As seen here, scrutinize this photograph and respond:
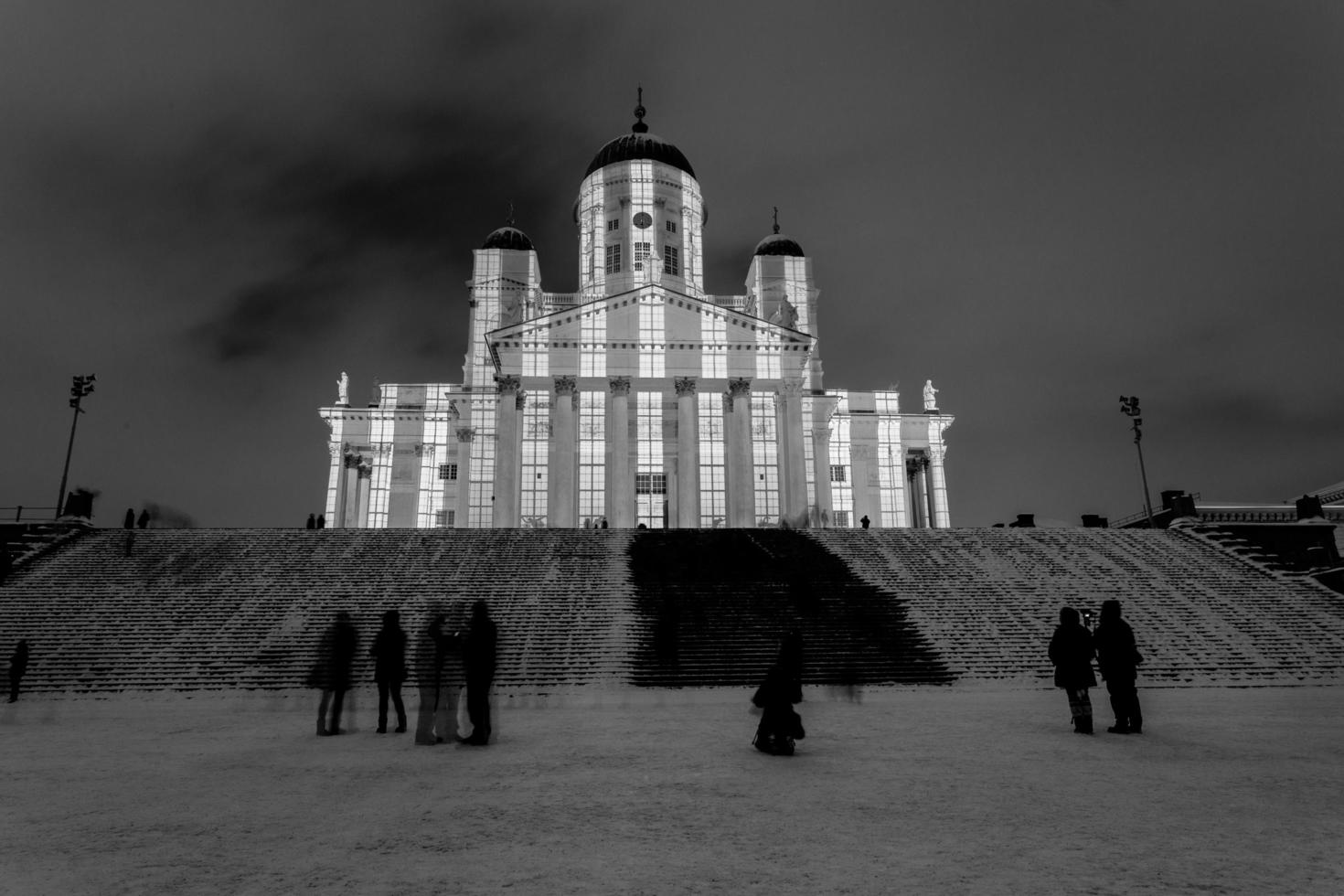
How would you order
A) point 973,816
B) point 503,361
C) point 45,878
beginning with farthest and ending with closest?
point 503,361 < point 973,816 < point 45,878

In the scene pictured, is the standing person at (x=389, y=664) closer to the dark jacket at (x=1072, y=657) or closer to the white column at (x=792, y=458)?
the dark jacket at (x=1072, y=657)

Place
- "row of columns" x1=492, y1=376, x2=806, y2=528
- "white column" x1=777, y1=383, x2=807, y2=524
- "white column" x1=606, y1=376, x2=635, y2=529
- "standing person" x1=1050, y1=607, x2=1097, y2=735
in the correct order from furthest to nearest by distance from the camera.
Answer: "white column" x1=777, y1=383, x2=807, y2=524
"white column" x1=606, y1=376, x2=635, y2=529
"row of columns" x1=492, y1=376, x2=806, y2=528
"standing person" x1=1050, y1=607, x2=1097, y2=735

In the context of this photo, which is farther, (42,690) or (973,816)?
(42,690)

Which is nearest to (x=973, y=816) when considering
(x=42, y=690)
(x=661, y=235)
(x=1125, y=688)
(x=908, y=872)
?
(x=908, y=872)

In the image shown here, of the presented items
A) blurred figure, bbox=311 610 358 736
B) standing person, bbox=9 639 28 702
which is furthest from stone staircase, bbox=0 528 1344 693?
blurred figure, bbox=311 610 358 736

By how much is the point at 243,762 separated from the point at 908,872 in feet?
23.9

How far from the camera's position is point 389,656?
484 inches

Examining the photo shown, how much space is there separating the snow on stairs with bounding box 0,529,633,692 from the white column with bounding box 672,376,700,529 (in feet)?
33.3

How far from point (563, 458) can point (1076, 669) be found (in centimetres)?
3322

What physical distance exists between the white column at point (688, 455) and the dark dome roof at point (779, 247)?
2495cm

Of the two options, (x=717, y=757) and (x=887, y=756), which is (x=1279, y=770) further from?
(x=717, y=757)

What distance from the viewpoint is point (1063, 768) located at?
28.6 feet

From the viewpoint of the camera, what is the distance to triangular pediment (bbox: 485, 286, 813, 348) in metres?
44.6

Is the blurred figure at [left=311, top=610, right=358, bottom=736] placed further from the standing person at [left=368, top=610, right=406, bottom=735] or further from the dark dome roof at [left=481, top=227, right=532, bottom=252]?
the dark dome roof at [left=481, top=227, right=532, bottom=252]
